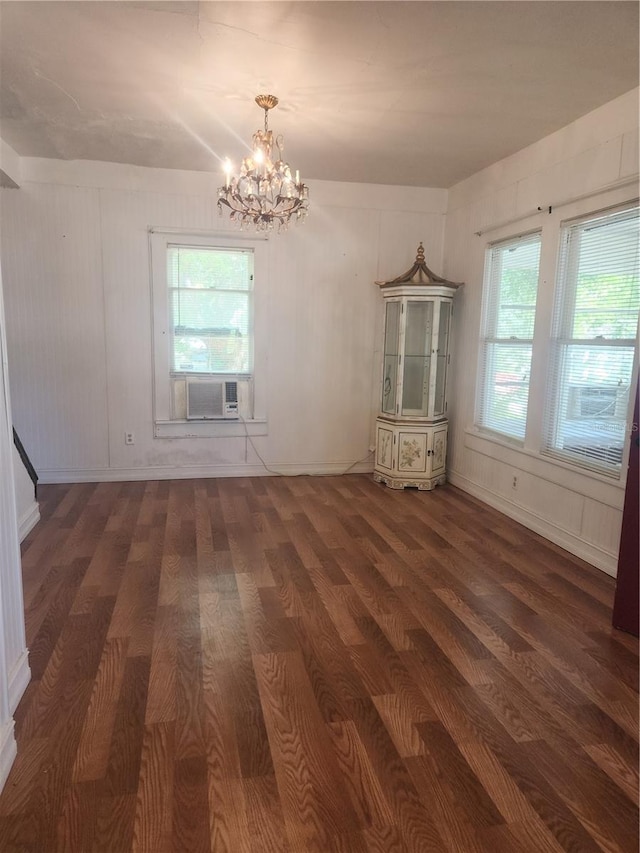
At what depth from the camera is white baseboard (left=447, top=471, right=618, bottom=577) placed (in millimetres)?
3387

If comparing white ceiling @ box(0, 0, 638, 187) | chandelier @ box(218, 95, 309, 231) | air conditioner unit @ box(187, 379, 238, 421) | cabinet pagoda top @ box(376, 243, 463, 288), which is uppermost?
white ceiling @ box(0, 0, 638, 187)

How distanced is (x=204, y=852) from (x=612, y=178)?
12.8 ft

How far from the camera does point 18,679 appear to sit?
6.79 ft

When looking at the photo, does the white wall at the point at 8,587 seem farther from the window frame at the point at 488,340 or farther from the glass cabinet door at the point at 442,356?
the glass cabinet door at the point at 442,356

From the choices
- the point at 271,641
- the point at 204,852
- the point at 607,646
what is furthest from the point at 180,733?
the point at 607,646

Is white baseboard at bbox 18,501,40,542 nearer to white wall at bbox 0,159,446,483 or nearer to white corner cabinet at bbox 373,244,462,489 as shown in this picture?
white wall at bbox 0,159,446,483

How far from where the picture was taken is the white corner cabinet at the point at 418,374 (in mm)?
4992

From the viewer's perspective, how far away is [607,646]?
255 centimetres

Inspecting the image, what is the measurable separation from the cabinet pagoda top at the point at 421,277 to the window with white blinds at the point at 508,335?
1.31ft

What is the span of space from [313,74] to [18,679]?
330 centimetres

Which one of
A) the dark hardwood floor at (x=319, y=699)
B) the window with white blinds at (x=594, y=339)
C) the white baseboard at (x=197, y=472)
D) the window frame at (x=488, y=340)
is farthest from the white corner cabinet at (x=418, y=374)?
the dark hardwood floor at (x=319, y=699)

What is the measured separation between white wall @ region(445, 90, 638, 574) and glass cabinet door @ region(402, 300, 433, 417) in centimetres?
39

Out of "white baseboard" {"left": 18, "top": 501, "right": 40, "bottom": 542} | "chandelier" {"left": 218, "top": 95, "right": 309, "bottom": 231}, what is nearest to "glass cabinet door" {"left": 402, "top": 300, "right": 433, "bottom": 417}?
"chandelier" {"left": 218, "top": 95, "right": 309, "bottom": 231}

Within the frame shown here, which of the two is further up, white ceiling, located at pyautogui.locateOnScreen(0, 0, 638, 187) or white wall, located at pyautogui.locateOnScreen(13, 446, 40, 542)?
white ceiling, located at pyautogui.locateOnScreen(0, 0, 638, 187)
